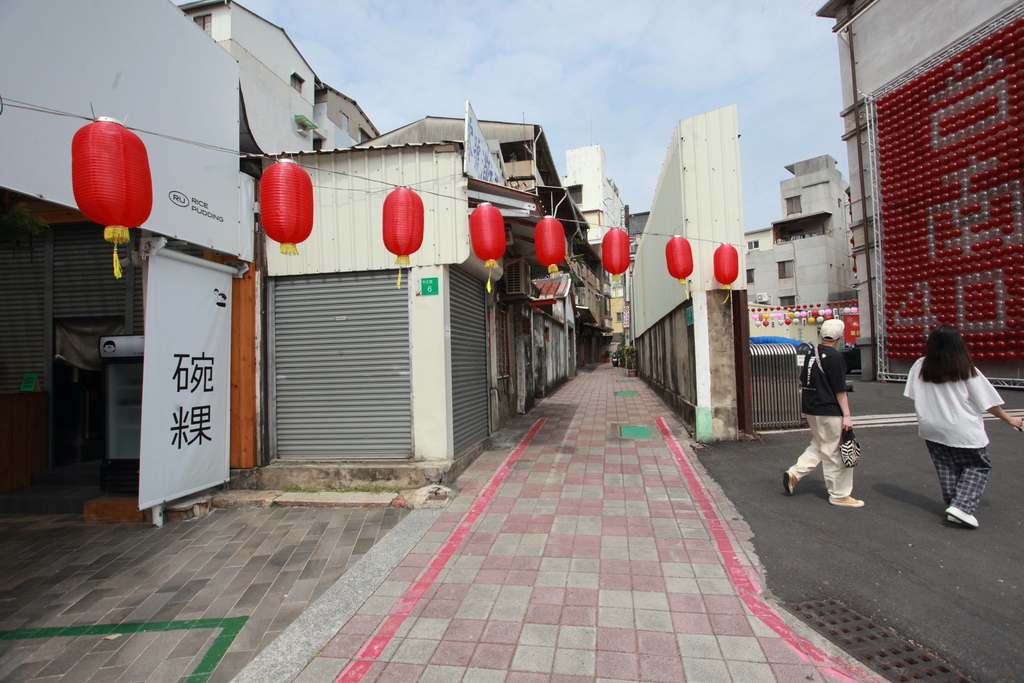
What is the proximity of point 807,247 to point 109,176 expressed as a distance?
38071 mm

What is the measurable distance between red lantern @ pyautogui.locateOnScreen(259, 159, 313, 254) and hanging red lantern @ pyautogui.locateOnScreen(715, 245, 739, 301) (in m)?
5.95

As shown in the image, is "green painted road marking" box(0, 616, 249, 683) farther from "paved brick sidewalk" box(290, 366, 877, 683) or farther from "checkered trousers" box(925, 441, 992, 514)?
"checkered trousers" box(925, 441, 992, 514)

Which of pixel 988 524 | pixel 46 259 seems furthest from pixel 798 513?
pixel 46 259

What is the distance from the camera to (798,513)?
4891 millimetres

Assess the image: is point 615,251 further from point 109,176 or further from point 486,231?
point 109,176

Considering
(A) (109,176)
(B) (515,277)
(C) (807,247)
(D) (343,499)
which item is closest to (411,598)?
(D) (343,499)

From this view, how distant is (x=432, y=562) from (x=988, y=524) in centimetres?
489

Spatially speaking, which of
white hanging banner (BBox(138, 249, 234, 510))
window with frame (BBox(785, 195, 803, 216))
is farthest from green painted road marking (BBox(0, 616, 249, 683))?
window with frame (BBox(785, 195, 803, 216))

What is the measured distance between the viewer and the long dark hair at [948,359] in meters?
4.32

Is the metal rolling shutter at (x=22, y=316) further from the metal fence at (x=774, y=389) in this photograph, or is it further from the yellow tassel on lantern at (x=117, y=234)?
the metal fence at (x=774, y=389)

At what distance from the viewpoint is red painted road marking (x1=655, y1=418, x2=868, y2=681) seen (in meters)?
2.69

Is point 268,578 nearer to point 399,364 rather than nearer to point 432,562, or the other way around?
point 432,562

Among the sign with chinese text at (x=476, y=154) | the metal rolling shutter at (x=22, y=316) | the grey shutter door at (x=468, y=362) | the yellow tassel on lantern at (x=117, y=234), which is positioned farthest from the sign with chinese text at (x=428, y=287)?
the metal rolling shutter at (x=22, y=316)

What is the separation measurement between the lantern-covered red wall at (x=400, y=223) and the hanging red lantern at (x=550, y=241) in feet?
6.43
